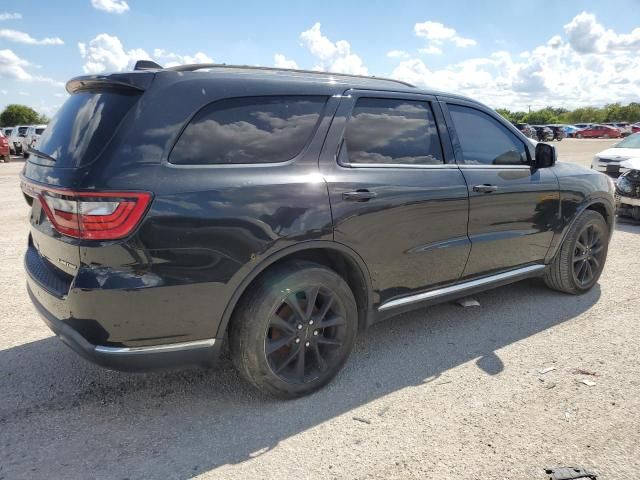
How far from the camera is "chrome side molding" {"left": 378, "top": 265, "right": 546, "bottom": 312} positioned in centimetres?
353

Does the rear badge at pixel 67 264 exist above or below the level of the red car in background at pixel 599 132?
above

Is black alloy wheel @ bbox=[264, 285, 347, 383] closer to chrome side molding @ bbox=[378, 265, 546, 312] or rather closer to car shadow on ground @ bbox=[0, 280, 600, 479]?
car shadow on ground @ bbox=[0, 280, 600, 479]

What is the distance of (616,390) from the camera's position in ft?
10.6

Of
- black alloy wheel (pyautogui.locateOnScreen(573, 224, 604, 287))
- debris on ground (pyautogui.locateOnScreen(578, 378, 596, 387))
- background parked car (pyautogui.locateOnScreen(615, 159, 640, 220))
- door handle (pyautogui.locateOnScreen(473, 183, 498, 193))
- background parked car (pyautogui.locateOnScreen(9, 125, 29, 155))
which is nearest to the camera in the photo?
debris on ground (pyautogui.locateOnScreen(578, 378, 596, 387))

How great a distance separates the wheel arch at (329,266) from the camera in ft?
9.08

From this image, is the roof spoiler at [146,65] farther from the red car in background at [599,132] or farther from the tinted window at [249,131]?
the red car in background at [599,132]

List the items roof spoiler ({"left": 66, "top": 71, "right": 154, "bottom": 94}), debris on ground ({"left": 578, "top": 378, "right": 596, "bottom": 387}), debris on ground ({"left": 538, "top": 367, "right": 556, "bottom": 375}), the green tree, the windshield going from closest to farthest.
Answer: roof spoiler ({"left": 66, "top": 71, "right": 154, "bottom": 94}) → debris on ground ({"left": 578, "top": 378, "right": 596, "bottom": 387}) → debris on ground ({"left": 538, "top": 367, "right": 556, "bottom": 375}) → the windshield → the green tree

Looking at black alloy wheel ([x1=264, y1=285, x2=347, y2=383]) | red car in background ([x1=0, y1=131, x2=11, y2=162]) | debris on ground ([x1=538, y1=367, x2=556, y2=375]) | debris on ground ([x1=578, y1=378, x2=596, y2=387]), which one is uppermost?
black alloy wheel ([x1=264, y1=285, x2=347, y2=383])

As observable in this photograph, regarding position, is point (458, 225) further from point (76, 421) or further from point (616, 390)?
point (76, 421)

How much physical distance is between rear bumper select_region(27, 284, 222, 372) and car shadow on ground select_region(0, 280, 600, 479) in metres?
0.41

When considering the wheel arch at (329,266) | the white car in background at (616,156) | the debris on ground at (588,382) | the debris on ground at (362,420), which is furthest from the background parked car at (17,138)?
the debris on ground at (588,382)

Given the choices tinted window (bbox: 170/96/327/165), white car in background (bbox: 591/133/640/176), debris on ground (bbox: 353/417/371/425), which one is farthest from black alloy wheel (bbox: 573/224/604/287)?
white car in background (bbox: 591/133/640/176)

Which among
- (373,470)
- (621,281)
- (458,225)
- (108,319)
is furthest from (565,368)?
(108,319)

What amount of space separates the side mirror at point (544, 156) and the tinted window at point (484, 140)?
107 mm
